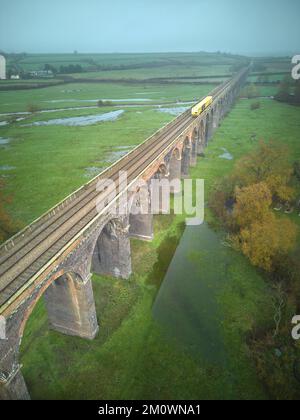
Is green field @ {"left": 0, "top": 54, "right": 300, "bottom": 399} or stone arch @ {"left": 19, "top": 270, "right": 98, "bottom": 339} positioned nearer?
green field @ {"left": 0, "top": 54, "right": 300, "bottom": 399}

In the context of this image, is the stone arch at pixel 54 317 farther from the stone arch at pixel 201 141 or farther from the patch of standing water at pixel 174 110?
the patch of standing water at pixel 174 110

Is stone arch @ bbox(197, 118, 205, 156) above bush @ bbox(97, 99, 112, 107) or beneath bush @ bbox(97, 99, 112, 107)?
beneath

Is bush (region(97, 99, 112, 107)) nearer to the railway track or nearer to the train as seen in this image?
the train

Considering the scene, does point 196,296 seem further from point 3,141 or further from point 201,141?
point 3,141

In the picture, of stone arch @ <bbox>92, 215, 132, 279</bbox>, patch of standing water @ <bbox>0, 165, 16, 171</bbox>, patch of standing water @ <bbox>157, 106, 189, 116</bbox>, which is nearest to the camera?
stone arch @ <bbox>92, 215, 132, 279</bbox>

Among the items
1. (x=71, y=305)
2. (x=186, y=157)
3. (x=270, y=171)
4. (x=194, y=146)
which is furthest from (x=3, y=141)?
(x=71, y=305)

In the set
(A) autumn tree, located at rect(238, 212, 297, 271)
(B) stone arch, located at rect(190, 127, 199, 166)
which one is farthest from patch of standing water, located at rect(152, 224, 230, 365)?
(B) stone arch, located at rect(190, 127, 199, 166)
